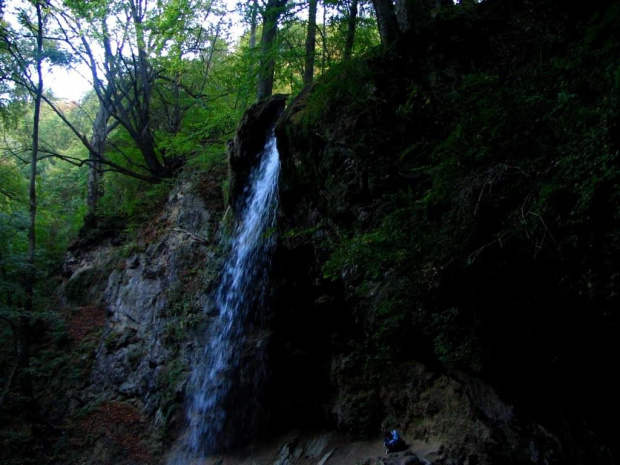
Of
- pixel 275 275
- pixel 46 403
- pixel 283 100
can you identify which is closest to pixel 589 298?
pixel 275 275

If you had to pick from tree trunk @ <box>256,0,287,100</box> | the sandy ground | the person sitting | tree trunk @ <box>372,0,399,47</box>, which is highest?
tree trunk @ <box>256,0,287,100</box>

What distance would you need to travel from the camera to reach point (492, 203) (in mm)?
3637

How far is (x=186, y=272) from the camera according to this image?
10.8 meters

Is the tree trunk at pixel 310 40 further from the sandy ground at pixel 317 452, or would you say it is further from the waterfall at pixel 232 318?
the sandy ground at pixel 317 452

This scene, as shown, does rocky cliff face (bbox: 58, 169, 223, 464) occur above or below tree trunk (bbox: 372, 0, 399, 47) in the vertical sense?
below

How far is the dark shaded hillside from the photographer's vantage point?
3027mm

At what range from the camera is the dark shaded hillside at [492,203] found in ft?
9.93

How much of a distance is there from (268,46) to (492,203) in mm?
7766

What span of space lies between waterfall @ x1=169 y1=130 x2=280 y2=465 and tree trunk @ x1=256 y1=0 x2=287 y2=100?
1.66m

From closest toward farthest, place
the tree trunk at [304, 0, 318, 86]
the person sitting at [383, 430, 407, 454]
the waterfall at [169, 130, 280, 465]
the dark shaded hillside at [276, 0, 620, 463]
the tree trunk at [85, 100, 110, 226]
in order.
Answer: the dark shaded hillside at [276, 0, 620, 463], the person sitting at [383, 430, 407, 454], the waterfall at [169, 130, 280, 465], the tree trunk at [304, 0, 318, 86], the tree trunk at [85, 100, 110, 226]

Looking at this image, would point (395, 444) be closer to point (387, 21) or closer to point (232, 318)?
point (232, 318)

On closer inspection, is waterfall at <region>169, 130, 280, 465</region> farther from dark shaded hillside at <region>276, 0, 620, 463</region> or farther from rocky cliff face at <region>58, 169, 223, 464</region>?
dark shaded hillside at <region>276, 0, 620, 463</region>

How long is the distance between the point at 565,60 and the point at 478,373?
3000 mm

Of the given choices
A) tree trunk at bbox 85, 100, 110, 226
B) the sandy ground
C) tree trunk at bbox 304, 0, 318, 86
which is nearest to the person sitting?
the sandy ground
